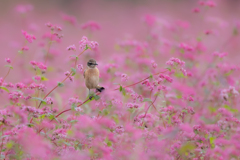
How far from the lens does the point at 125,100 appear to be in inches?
143

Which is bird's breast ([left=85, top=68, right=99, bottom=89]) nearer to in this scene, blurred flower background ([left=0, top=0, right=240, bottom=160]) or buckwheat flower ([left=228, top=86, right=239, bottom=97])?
blurred flower background ([left=0, top=0, right=240, bottom=160])

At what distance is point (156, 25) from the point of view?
5.73m

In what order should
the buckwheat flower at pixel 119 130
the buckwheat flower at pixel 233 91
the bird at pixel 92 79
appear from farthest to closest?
1. the bird at pixel 92 79
2. the buckwheat flower at pixel 233 91
3. the buckwheat flower at pixel 119 130

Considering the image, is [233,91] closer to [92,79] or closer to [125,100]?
[125,100]

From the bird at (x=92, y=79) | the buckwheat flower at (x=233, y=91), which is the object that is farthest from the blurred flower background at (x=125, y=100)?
the bird at (x=92, y=79)

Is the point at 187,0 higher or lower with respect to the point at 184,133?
higher

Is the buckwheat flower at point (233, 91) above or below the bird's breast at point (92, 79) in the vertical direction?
below

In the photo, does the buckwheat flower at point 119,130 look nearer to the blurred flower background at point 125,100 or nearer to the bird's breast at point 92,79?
the blurred flower background at point 125,100

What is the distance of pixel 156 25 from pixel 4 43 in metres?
4.98

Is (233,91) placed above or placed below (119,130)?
above

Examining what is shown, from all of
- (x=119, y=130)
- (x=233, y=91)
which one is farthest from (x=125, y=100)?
(x=233, y=91)

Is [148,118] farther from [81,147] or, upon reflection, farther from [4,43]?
[4,43]

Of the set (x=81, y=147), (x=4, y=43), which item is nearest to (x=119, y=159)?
(x=81, y=147)

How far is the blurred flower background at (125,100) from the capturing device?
237cm
